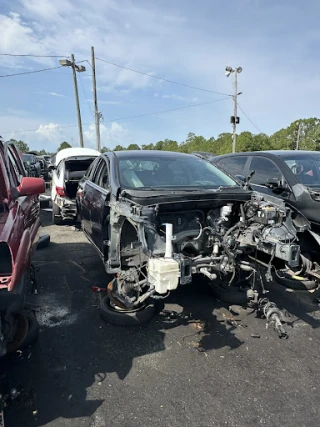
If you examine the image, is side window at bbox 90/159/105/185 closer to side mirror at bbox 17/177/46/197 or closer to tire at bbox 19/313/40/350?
side mirror at bbox 17/177/46/197

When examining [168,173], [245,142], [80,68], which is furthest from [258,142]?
[168,173]

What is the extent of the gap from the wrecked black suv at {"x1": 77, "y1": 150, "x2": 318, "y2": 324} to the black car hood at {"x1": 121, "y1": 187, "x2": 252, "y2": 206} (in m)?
0.01

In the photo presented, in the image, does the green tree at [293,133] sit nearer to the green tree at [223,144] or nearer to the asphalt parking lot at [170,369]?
the green tree at [223,144]

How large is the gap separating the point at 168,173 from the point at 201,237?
3.58 feet

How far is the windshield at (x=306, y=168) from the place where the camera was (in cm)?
521

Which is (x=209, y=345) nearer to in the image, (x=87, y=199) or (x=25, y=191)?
(x=25, y=191)

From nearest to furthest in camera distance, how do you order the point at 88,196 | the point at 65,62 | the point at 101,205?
1. the point at 101,205
2. the point at 88,196
3. the point at 65,62

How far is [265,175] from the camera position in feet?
18.3

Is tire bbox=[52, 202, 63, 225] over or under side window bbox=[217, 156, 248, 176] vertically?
under

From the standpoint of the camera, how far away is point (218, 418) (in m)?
2.31

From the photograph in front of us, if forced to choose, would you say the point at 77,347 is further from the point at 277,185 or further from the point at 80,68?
the point at 80,68

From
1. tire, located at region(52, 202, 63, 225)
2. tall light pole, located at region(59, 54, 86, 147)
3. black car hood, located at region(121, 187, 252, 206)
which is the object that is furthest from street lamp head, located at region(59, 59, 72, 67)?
black car hood, located at region(121, 187, 252, 206)

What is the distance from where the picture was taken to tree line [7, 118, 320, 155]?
36.8 m

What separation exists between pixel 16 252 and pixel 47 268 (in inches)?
121
